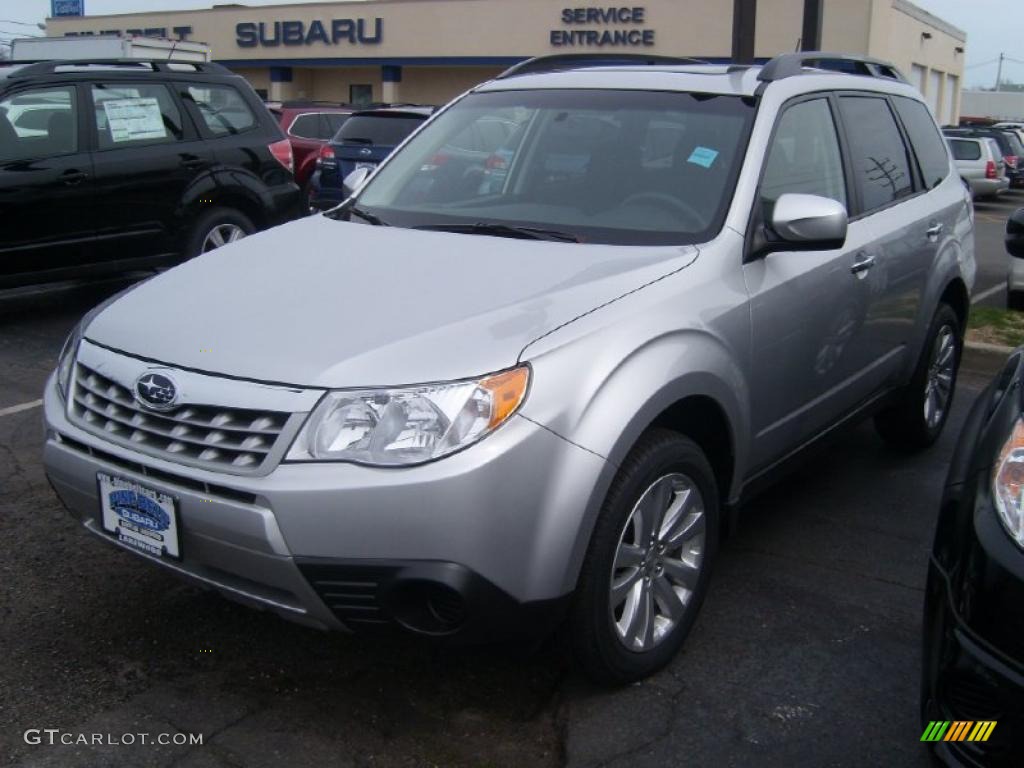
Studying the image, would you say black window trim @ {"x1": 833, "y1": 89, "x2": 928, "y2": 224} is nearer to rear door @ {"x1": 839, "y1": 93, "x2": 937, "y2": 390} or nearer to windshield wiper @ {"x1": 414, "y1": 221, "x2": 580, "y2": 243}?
rear door @ {"x1": 839, "y1": 93, "x2": 937, "y2": 390}

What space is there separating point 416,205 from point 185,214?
4727 millimetres

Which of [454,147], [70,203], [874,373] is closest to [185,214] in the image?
[70,203]

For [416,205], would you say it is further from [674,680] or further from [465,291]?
[674,680]

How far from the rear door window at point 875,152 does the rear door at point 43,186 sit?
213 inches

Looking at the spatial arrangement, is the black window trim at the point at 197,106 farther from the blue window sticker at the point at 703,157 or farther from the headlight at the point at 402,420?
the headlight at the point at 402,420

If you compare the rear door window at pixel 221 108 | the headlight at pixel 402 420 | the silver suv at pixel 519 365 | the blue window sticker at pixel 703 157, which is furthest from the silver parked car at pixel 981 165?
the headlight at pixel 402 420

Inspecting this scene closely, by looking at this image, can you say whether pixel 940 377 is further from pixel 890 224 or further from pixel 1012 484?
pixel 1012 484

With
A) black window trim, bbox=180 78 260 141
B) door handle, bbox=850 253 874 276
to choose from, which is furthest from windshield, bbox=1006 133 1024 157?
door handle, bbox=850 253 874 276

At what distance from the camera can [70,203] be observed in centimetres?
772

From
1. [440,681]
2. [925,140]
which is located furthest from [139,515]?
[925,140]

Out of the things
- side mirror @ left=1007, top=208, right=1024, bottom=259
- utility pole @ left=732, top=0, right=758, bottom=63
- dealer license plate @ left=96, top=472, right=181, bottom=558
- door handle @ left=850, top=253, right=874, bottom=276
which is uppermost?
utility pole @ left=732, top=0, right=758, bottom=63

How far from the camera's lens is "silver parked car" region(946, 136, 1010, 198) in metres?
24.2

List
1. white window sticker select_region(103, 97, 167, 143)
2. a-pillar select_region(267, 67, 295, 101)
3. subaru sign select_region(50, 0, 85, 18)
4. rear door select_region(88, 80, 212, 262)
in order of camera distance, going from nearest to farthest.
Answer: rear door select_region(88, 80, 212, 262) < white window sticker select_region(103, 97, 167, 143) < subaru sign select_region(50, 0, 85, 18) < a-pillar select_region(267, 67, 295, 101)

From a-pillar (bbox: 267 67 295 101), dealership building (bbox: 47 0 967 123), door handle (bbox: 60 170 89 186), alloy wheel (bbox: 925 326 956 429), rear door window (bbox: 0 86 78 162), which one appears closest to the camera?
alloy wheel (bbox: 925 326 956 429)
